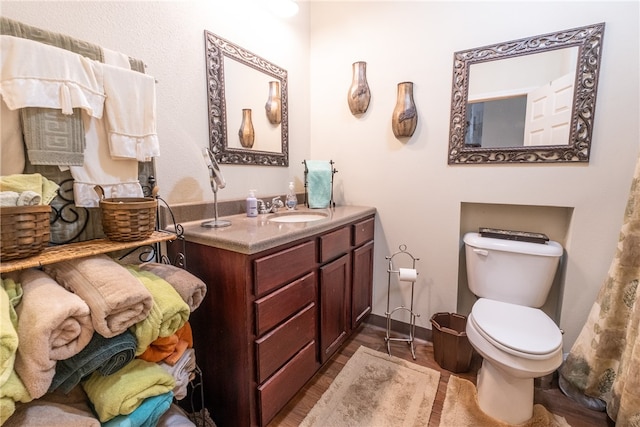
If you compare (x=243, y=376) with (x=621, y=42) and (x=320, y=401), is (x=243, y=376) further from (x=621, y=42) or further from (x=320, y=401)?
(x=621, y=42)

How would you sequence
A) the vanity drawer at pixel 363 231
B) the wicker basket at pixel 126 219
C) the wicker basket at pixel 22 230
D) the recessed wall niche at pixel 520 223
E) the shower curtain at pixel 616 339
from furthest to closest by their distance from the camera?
the vanity drawer at pixel 363 231 < the recessed wall niche at pixel 520 223 < the shower curtain at pixel 616 339 < the wicker basket at pixel 126 219 < the wicker basket at pixel 22 230

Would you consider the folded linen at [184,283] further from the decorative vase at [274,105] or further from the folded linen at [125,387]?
the decorative vase at [274,105]

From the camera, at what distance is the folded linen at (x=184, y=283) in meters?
0.95

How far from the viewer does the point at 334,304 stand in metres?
1.55

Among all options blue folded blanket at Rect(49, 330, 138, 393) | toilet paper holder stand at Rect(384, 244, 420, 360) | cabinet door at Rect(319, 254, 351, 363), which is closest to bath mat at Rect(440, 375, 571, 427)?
toilet paper holder stand at Rect(384, 244, 420, 360)

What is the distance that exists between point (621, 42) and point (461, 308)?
1.60m

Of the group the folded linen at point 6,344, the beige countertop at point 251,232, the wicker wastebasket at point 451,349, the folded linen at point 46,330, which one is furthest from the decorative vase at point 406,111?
the folded linen at point 6,344

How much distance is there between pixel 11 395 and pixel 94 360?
0.15 meters

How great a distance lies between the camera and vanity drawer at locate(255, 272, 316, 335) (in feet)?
3.53

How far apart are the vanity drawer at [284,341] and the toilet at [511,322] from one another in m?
0.77

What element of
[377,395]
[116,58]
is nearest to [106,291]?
[116,58]

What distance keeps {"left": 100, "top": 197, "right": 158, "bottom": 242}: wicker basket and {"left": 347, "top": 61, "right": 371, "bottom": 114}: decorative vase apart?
4.69 ft

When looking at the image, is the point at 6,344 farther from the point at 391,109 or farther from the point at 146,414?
the point at 391,109

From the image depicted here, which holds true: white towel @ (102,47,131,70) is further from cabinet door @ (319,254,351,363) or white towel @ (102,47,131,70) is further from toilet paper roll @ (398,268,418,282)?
toilet paper roll @ (398,268,418,282)
